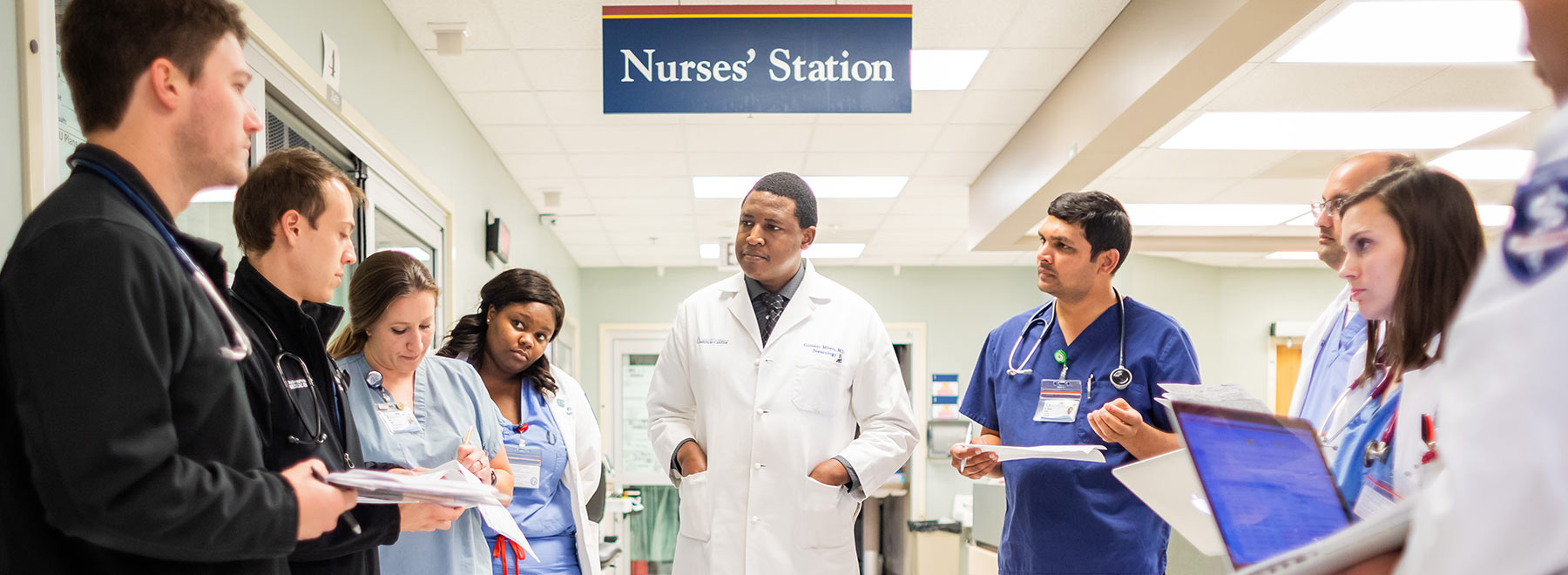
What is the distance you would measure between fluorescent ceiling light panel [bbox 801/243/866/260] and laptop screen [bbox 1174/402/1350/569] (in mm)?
8024

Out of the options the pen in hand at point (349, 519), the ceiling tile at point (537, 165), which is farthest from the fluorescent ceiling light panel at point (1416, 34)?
the ceiling tile at point (537, 165)

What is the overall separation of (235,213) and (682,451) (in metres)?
1.10

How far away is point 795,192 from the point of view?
2.41 meters

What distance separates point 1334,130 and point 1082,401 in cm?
388

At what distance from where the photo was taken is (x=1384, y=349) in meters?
1.42

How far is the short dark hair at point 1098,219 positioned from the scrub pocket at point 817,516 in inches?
33.6

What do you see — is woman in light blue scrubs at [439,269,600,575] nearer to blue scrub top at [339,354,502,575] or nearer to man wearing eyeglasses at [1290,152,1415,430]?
blue scrub top at [339,354,502,575]

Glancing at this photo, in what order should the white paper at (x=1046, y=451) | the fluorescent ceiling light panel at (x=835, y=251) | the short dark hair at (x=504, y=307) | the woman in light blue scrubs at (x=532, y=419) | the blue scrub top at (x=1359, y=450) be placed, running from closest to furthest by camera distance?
the blue scrub top at (x=1359, y=450) → the white paper at (x=1046, y=451) → the woman in light blue scrubs at (x=532, y=419) → the short dark hair at (x=504, y=307) → the fluorescent ceiling light panel at (x=835, y=251)

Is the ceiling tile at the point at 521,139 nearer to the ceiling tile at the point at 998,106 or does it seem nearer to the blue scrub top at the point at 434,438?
the ceiling tile at the point at 998,106

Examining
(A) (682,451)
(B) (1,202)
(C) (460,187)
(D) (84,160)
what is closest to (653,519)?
(C) (460,187)

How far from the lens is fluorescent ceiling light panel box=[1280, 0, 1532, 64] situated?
360cm

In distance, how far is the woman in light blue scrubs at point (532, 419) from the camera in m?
2.46

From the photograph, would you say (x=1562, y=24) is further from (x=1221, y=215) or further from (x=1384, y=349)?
(x=1221, y=215)

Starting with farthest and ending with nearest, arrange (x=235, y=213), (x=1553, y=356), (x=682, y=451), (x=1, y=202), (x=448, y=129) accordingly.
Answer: (x=448, y=129), (x=682, y=451), (x=1, y=202), (x=235, y=213), (x=1553, y=356)
